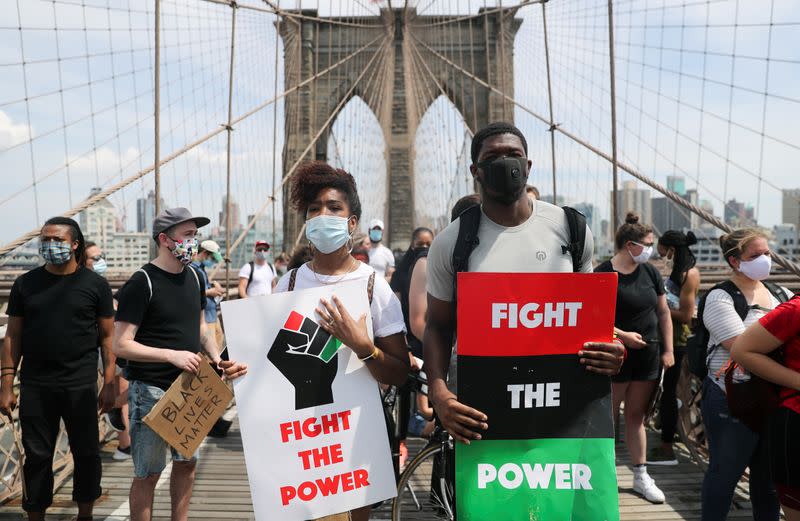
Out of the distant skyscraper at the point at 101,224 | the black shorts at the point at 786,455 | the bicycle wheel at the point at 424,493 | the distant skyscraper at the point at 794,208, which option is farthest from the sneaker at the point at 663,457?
the distant skyscraper at the point at 101,224

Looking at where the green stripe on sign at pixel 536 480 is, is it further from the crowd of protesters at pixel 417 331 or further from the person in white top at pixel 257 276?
the person in white top at pixel 257 276

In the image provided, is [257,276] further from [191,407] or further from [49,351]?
[191,407]

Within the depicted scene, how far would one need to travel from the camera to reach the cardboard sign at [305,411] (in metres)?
1.73

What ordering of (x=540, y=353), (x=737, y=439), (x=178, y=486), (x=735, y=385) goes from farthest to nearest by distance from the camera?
(x=178, y=486) → (x=737, y=439) → (x=735, y=385) → (x=540, y=353)

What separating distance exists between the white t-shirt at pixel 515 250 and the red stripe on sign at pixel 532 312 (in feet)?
0.19

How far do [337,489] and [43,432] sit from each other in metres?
1.50

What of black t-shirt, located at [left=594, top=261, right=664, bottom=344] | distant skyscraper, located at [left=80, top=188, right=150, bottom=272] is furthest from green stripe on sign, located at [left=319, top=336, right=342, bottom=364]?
distant skyscraper, located at [left=80, top=188, right=150, bottom=272]

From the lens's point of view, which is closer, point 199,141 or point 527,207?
point 527,207

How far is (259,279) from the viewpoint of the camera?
5.69m

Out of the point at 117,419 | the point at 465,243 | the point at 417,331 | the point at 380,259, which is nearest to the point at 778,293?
the point at 417,331

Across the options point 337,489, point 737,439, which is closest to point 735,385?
point 737,439

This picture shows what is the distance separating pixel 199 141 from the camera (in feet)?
17.6

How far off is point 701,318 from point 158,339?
2.01m

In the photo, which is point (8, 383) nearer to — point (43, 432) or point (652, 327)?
point (43, 432)
